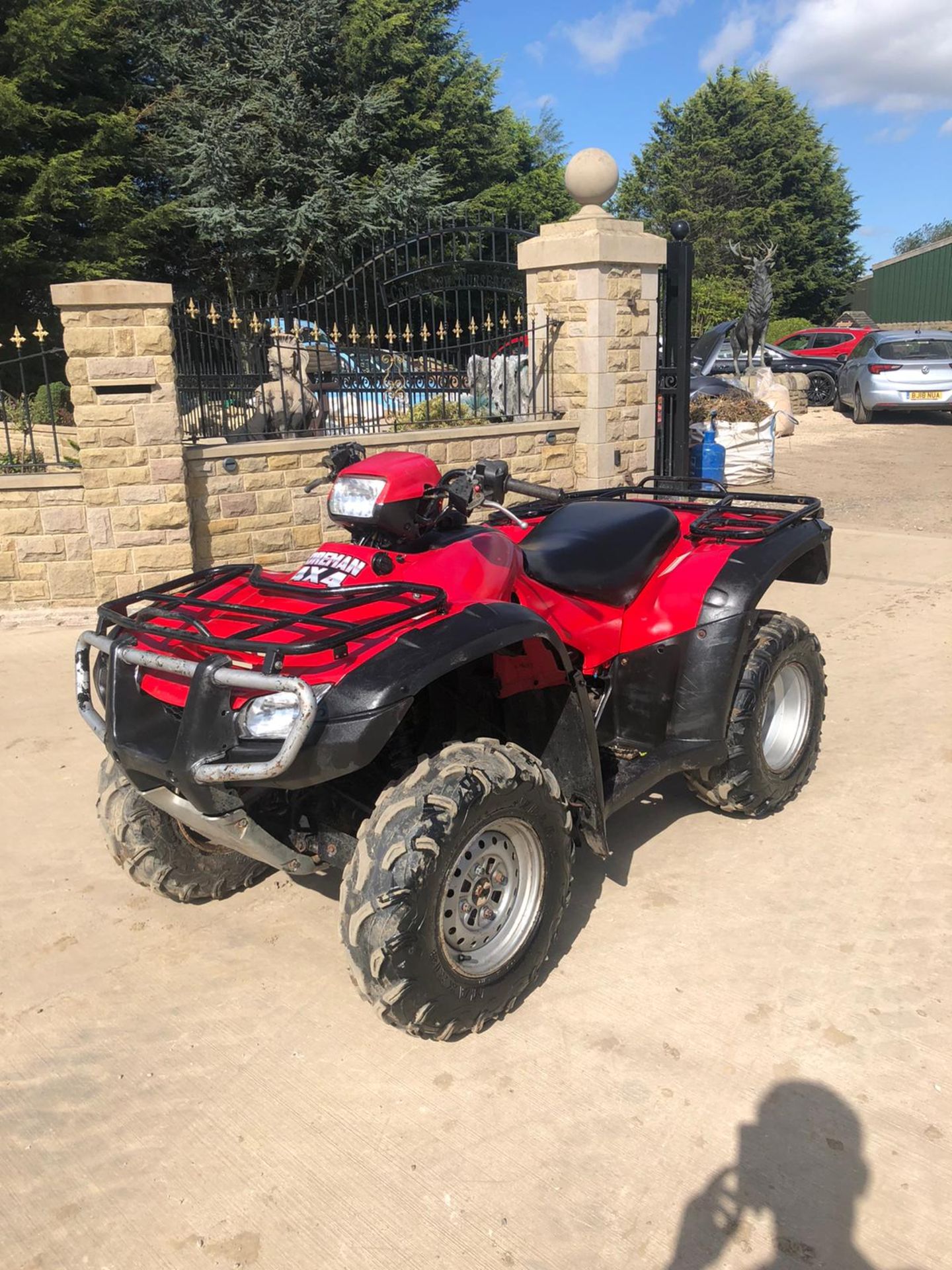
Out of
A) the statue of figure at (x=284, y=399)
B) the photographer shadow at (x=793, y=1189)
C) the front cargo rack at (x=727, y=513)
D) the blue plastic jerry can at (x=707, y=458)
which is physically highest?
the statue of figure at (x=284, y=399)

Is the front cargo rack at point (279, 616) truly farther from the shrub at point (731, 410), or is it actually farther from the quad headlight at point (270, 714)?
the shrub at point (731, 410)

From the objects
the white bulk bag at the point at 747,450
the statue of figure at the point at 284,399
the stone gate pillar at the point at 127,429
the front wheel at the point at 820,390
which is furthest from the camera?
the front wheel at the point at 820,390

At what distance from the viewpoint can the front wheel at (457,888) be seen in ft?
8.20

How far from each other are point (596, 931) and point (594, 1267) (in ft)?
4.17

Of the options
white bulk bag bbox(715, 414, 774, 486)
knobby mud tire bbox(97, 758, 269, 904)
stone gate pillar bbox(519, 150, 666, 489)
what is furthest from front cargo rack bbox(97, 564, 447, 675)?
white bulk bag bbox(715, 414, 774, 486)

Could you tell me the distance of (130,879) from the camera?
145 inches

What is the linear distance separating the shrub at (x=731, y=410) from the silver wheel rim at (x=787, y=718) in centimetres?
914

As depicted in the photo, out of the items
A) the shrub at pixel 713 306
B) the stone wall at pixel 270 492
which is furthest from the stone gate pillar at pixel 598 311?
the shrub at pixel 713 306

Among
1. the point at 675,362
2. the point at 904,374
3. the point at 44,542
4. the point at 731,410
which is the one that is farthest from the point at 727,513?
the point at 904,374

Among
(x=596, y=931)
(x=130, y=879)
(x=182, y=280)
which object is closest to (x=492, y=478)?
(x=596, y=931)

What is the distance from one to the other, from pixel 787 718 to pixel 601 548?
4.17ft

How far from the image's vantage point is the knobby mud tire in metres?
3.24

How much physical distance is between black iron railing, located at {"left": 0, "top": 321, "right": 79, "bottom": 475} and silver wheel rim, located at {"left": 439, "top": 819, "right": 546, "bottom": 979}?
5.21m

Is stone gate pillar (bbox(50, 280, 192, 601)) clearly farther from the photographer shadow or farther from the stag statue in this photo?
the stag statue
